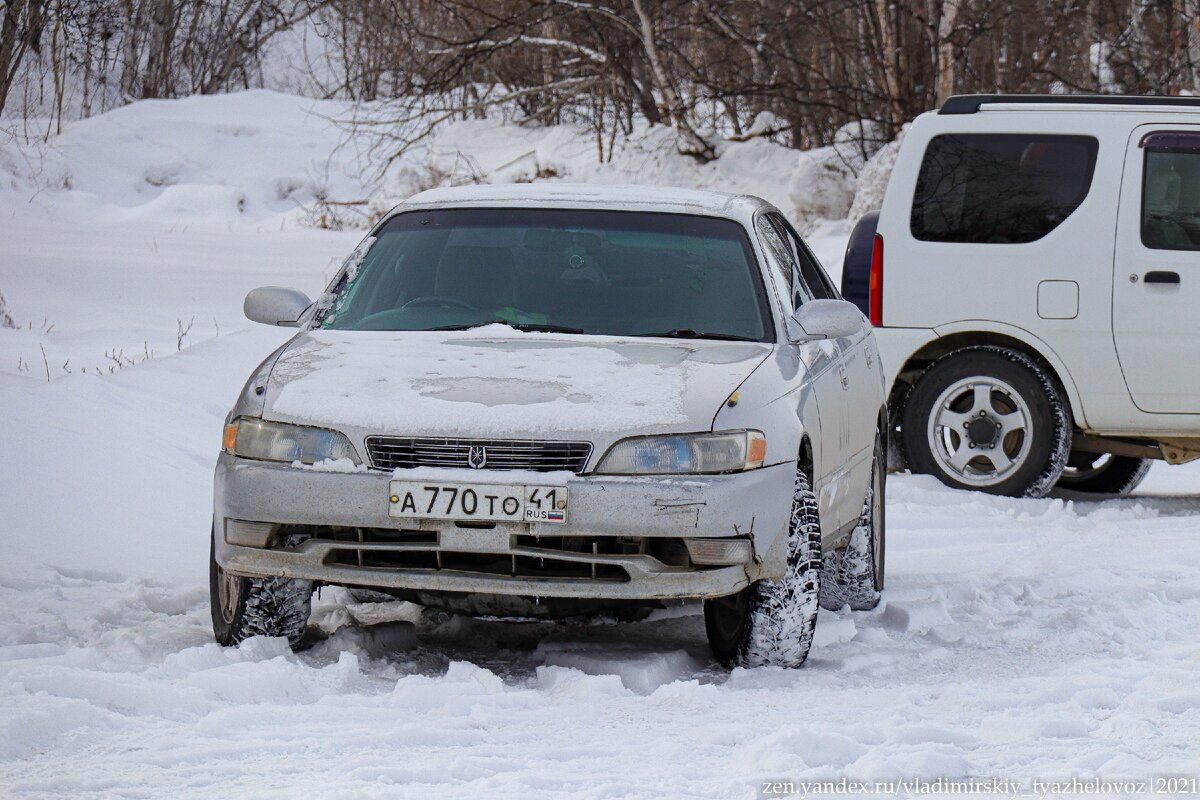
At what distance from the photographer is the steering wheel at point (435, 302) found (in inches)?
227

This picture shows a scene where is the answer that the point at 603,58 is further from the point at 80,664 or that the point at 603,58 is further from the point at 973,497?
the point at 80,664

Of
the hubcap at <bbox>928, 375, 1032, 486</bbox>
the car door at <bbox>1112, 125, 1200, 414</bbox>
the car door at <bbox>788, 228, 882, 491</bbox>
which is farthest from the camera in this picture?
the hubcap at <bbox>928, 375, 1032, 486</bbox>

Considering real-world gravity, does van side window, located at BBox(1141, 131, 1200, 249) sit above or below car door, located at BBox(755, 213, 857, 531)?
above

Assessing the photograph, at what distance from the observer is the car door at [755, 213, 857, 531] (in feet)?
18.2

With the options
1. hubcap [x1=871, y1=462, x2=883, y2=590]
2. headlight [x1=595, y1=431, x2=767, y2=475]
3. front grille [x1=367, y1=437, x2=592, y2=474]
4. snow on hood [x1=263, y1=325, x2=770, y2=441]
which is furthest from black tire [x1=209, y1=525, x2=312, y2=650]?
hubcap [x1=871, y1=462, x2=883, y2=590]

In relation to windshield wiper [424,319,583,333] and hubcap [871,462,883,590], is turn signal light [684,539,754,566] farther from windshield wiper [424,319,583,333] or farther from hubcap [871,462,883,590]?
hubcap [871,462,883,590]

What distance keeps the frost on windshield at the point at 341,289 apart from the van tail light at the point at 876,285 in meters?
3.93

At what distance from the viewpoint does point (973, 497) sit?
29.9 feet

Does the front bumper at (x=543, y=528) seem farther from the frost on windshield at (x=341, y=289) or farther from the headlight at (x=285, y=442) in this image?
the frost on windshield at (x=341, y=289)

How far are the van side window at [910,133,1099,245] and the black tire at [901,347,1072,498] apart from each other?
668 mm

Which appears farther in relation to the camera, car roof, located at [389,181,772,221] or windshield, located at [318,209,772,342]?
car roof, located at [389,181,772,221]

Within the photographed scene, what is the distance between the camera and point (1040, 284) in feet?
29.9

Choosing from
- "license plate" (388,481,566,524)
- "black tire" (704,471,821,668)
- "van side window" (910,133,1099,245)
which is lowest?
"black tire" (704,471,821,668)

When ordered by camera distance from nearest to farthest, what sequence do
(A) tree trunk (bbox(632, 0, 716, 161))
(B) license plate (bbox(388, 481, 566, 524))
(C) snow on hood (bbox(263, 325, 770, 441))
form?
(B) license plate (bbox(388, 481, 566, 524)) → (C) snow on hood (bbox(263, 325, 770, 441)) → (A) tree trunk (bbox(632, 0, 716, 161))
